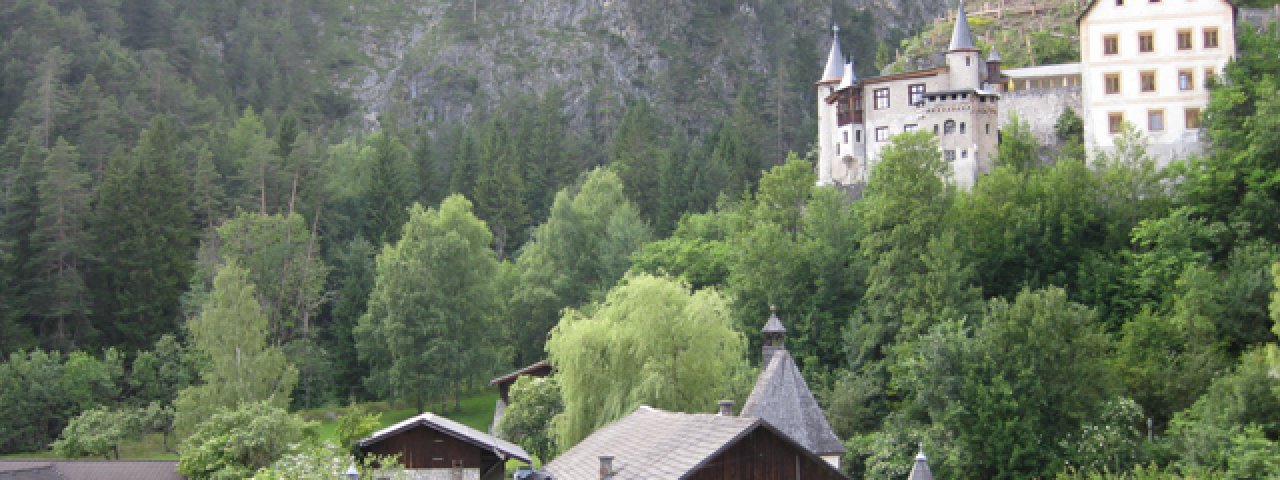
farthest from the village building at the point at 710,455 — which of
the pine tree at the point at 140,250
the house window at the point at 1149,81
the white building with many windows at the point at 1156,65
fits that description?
the pine tree at the point at 140,250

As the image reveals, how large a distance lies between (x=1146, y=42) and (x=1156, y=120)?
3.94m

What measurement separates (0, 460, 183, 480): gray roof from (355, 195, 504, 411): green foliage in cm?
2648

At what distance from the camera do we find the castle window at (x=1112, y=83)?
7156cm

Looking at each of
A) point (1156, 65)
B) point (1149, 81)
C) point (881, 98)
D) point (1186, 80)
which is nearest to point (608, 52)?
point (881, 98)

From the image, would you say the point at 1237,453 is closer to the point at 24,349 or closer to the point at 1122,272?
the point at 1122,272

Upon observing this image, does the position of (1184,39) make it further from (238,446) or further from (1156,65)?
(238,446)

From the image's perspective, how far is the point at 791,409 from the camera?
4403 cm

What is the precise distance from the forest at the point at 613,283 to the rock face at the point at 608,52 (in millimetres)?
26335

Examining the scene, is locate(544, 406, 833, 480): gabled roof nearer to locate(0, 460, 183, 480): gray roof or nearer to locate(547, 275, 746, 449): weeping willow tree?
locate(547, 275, 746, 449): weeping willow tree

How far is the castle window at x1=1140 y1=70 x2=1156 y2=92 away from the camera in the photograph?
70.6 m

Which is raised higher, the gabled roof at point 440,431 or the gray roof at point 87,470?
the gabled roof at point 440,431

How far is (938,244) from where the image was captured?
63.1 metres

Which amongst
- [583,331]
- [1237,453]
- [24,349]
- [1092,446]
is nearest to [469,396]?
[24,349]

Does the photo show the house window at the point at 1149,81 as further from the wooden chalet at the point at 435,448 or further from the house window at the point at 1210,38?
the wooden chalet at the point at 435,448
